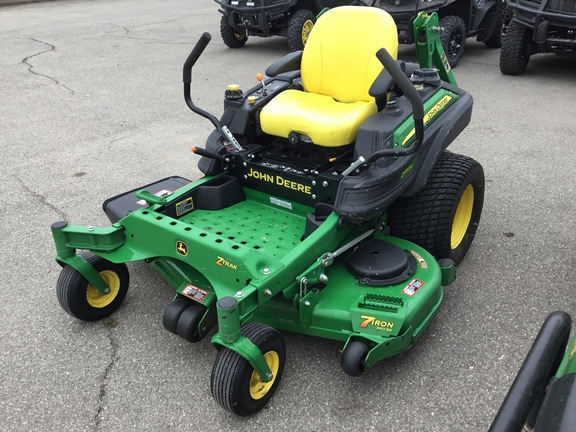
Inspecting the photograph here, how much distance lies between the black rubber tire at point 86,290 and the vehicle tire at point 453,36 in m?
5.35

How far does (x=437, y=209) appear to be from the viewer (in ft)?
9.10

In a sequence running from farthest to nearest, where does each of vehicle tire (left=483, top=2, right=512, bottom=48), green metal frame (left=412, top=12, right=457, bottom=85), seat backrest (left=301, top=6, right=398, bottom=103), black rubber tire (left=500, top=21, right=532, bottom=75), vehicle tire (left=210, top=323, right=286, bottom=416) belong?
vehicle tire (left=483, top=2, right=512, bottom=48), black rubber tire (left=500, top=21, right=532, bottom=75), green metal frame (left=412, top=12, right=457, bottom=85), seat backrest (left=301, top=6, right=398, bottom=103), vehicle tire (left=210, top=323, right=286, bottom=416)

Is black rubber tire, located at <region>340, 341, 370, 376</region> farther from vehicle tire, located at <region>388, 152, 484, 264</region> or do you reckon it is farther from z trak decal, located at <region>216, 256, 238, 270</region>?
vehicle tire, located at <region>388, 152, 484, 264</region>

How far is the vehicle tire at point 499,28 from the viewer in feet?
25.3

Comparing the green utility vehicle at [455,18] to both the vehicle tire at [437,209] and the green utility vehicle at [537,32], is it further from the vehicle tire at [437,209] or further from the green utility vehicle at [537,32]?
the vehicle tire at [437,209]

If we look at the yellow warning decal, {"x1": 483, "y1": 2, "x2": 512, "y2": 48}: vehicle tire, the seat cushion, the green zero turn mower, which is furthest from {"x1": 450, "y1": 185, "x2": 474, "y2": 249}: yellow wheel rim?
{"x1": 483, "y1": 2, "x2": 512, "y2": 48}: vehicle tire

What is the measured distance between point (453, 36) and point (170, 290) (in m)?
5.69

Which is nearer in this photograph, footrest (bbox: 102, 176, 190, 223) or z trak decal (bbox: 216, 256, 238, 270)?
z trak decal (bbox: 216, 256, 238, 270)

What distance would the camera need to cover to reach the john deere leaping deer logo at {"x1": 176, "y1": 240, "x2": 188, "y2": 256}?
7.77 ft

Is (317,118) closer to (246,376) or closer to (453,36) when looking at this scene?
(246,376)

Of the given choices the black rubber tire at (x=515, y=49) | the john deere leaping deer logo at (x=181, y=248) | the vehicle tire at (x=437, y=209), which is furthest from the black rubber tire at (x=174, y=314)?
the black rubber tire at (x=515, y=49)

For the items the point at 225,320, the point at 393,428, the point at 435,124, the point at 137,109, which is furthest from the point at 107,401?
the point at 137,109

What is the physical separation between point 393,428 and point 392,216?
118 centimetres

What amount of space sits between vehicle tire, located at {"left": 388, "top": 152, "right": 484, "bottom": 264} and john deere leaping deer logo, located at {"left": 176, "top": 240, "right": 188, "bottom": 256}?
1.16m
